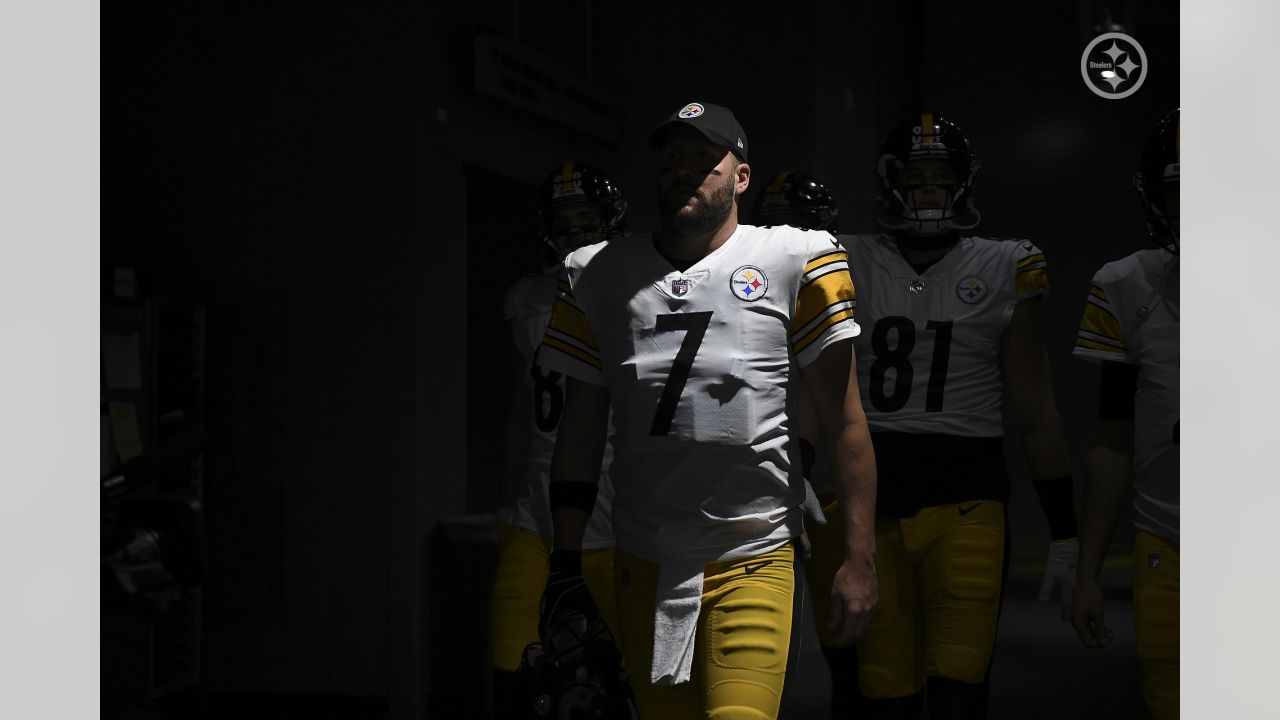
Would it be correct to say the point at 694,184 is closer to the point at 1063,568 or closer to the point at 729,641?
the point at 729,641

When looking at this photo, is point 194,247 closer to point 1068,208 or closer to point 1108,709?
point 1068,208

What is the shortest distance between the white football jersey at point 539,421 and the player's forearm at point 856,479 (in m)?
1.36

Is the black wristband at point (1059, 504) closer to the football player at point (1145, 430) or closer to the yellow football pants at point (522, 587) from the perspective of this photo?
the football player at point (1145, 430)

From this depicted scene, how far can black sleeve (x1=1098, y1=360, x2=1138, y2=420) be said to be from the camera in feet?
11.1

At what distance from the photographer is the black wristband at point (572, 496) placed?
127 inches

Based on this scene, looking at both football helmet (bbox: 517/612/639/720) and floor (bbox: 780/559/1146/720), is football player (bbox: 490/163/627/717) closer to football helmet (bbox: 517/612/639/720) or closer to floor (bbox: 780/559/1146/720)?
floor (bbox: 780/559/1146/720)

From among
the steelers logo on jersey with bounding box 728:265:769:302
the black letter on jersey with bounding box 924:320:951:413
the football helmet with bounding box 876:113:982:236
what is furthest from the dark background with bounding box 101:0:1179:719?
the steelers logo on jersey with bounding box 728:265:769:302

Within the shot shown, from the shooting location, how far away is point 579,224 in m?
4.71

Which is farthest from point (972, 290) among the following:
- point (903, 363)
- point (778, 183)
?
point (778, 183)

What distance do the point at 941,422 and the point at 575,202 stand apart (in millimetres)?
1561

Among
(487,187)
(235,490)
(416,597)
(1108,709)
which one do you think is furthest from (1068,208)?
(235,490)

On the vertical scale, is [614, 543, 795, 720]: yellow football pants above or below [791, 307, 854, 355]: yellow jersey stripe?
below

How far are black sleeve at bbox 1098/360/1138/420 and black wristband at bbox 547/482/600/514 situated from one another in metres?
1.27
